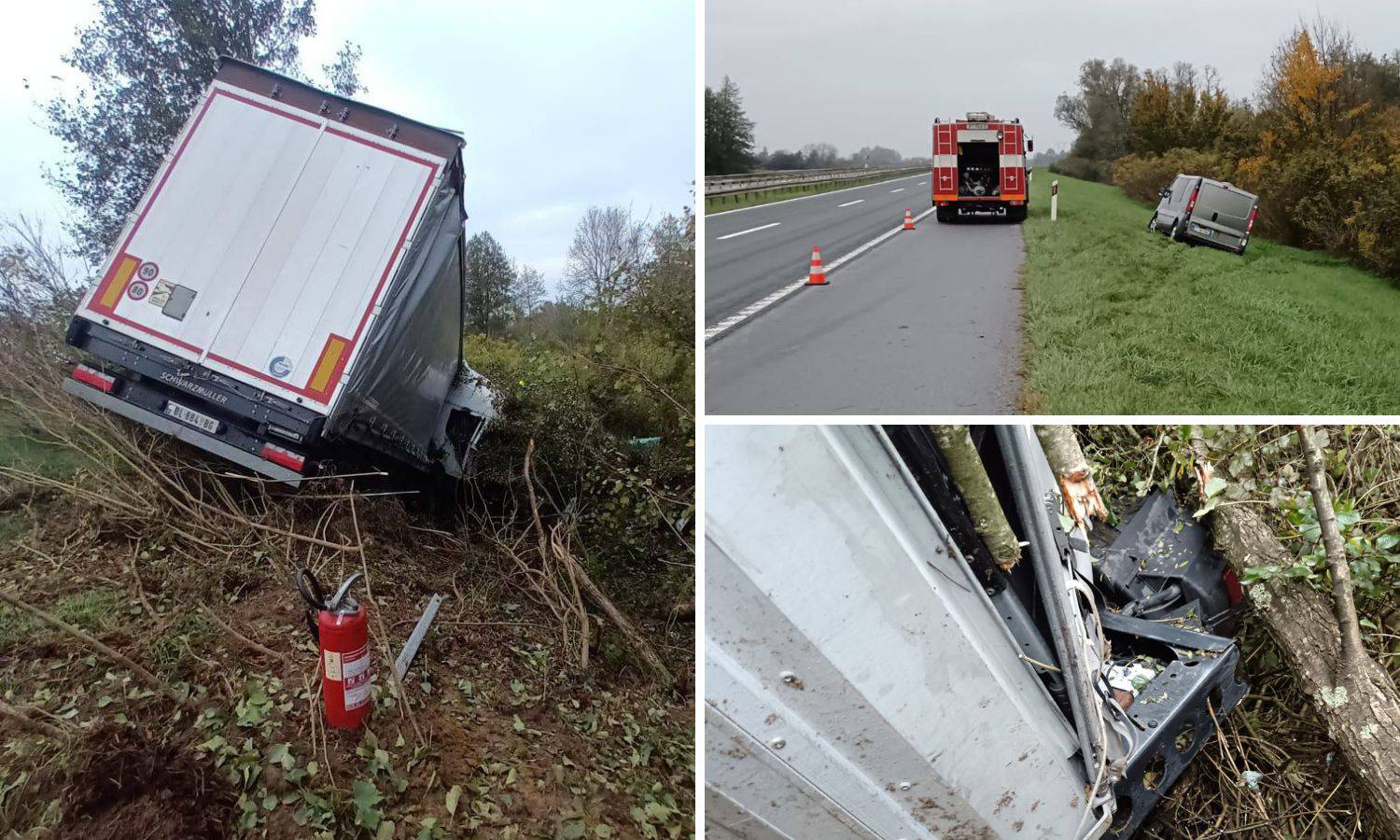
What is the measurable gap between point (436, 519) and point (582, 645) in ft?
9.32

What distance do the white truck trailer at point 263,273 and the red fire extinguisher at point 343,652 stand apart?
2.17 meters

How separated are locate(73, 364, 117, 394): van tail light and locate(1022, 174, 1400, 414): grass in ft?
19.3

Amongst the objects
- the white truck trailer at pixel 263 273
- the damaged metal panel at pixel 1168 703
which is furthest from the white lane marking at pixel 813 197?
the damaged metal panel at pixel 1168 703

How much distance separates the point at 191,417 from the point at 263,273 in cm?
109

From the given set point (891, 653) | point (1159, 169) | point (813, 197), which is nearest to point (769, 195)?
point (813, 197)

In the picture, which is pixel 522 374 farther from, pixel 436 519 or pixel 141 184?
pixel 141 184

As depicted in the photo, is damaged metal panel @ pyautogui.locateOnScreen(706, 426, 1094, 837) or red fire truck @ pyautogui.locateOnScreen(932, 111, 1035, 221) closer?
damaged metal panel @ pyautogui.locateOnScreen(706, 426, 1094, 837)

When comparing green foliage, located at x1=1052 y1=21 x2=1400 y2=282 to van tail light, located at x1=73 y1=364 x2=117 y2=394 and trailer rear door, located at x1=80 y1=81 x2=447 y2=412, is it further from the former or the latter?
van tail light, located at x1=73 y1=364 x2=117 y2=394

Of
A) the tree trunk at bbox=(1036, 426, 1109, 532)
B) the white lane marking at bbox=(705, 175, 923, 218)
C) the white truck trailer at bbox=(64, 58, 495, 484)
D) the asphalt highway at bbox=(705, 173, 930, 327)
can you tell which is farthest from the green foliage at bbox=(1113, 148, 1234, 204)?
the tree trunk at bbox=(1036, 426, 1109, 532)

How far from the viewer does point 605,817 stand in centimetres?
411

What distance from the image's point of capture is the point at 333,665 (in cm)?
376

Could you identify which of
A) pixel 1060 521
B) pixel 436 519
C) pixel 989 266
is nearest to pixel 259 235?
pixel 436 519

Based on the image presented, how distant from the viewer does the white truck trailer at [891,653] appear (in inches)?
56.3

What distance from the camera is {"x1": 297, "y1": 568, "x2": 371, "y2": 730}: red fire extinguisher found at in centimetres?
364
